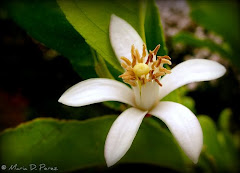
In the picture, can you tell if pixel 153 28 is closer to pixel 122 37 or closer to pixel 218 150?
pixel 122 37

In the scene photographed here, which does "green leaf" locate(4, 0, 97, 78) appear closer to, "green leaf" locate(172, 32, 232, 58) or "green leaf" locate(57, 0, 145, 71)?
"green leaf" locate(57, 0, 145, 71)

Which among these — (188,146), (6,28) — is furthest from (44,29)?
(6,28)

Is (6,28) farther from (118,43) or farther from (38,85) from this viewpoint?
(118,43)


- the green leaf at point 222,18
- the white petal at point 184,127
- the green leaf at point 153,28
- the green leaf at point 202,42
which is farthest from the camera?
the green leaf at point 202,42

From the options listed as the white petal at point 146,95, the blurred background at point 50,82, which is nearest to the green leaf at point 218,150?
the blurred background at point 50,82

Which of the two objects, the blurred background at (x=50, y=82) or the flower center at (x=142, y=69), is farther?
the blurred background at (x=50, y=82)

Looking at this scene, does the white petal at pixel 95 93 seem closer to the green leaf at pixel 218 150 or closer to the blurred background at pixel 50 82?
the blurred background at pixel 50 82

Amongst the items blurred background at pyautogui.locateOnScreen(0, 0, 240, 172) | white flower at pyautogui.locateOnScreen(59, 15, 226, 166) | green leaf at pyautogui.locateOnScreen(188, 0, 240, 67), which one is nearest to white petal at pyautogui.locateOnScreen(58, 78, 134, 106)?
white flower at pyautogui.locateOnScreen(59, 15, 226, 166)
